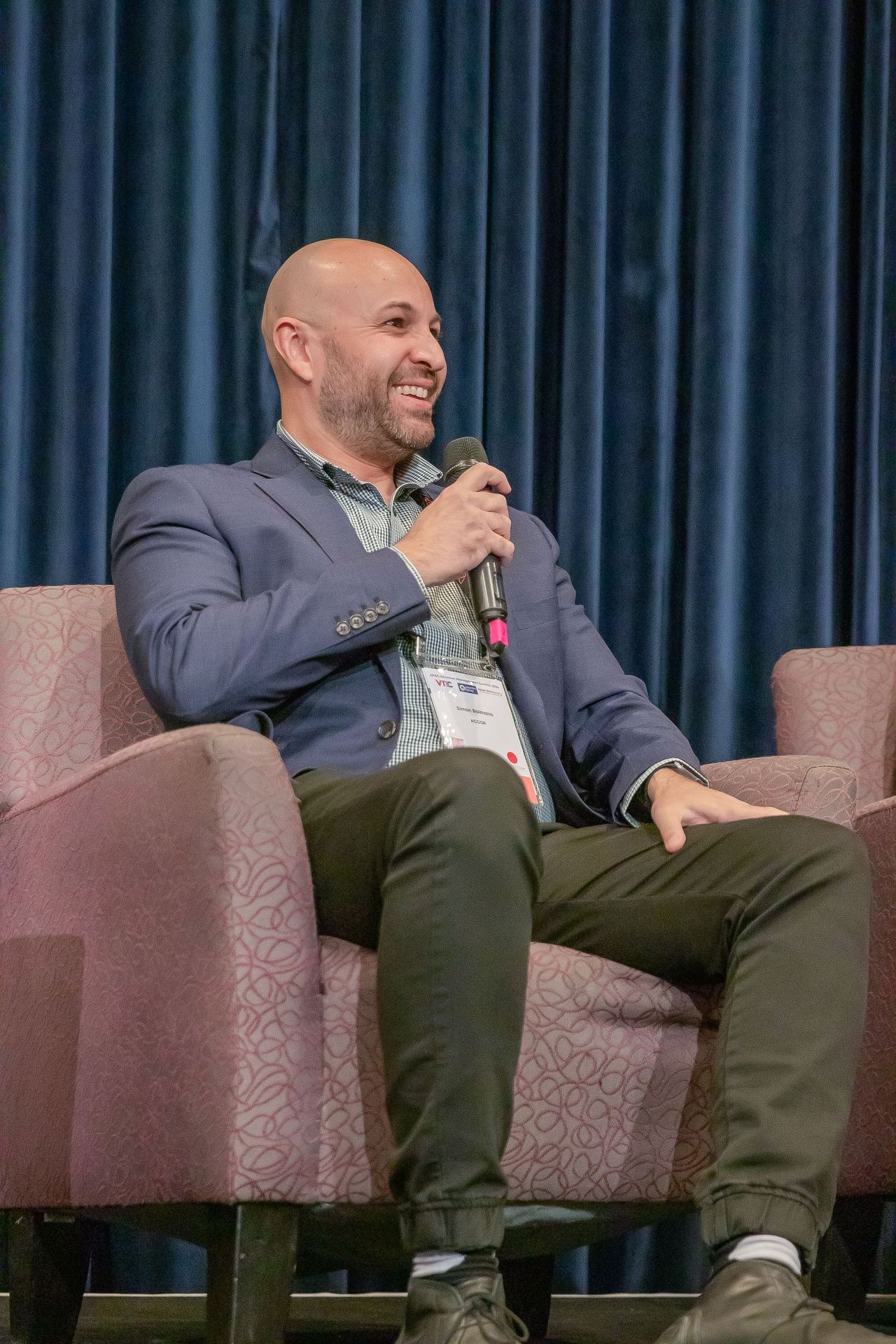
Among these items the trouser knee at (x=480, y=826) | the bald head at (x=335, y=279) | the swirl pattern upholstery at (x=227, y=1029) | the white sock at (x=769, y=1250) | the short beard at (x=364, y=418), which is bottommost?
the white sock at (x=769, y=1250)

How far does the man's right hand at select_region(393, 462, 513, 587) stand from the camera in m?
1.70

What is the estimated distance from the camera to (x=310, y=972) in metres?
1.36

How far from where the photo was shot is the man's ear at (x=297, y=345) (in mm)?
2123

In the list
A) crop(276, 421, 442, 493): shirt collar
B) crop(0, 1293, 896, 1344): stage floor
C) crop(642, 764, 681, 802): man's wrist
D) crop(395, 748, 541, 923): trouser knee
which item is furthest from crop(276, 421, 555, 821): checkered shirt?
crop(0, 1293, 896, 1344): stage floor

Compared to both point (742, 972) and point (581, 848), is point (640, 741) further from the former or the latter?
point (742, 972)

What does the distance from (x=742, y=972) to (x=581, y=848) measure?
309 millimetres

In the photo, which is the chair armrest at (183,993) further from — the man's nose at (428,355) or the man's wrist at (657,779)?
the man's nose at (428,355)

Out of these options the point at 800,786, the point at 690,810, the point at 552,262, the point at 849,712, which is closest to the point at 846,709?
the point at 849,712

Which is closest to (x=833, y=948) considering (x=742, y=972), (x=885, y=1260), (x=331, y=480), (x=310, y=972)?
(x=742, y=972)

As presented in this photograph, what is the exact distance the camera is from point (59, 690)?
6.21ft

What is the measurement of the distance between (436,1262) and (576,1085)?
0.90 ft

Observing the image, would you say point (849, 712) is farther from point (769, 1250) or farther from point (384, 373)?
point (769, 1250)

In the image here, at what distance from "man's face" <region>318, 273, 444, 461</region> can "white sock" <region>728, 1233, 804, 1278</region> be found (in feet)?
3.75

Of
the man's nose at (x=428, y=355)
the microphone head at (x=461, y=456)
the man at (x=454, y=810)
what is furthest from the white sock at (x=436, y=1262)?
the man's nose at (x=428, y=355)
